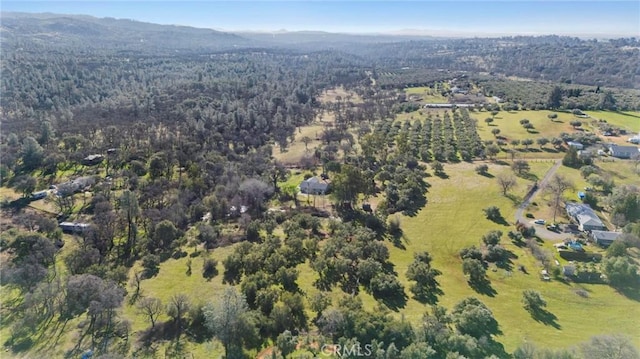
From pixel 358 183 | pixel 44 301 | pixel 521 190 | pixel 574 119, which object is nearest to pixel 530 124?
pixel 574 119

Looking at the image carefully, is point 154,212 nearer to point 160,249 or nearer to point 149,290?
point 160,249

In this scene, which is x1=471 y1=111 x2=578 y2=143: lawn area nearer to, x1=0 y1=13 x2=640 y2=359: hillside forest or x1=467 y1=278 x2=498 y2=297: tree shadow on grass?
x1=0 y1=13 x2=640 y2=359: hillside forest

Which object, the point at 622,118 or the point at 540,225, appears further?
the point at 622,118

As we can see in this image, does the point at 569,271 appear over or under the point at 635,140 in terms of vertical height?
under

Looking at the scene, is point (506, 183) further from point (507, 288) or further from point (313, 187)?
point (313, 187)

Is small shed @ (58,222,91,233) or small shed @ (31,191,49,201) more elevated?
small shed @ (31,191,49,201)

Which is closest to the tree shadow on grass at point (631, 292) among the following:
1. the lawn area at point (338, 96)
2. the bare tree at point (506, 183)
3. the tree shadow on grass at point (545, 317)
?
the tree shadow on grass at point (545, 317)

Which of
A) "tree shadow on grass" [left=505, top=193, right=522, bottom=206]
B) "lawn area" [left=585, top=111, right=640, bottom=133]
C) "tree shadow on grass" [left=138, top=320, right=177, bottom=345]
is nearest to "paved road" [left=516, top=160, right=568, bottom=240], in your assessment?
"tree shadow on grass" [left=505, top=193, right=522, bottom=206]

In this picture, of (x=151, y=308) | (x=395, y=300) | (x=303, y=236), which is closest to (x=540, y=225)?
(x=395, y=300)
